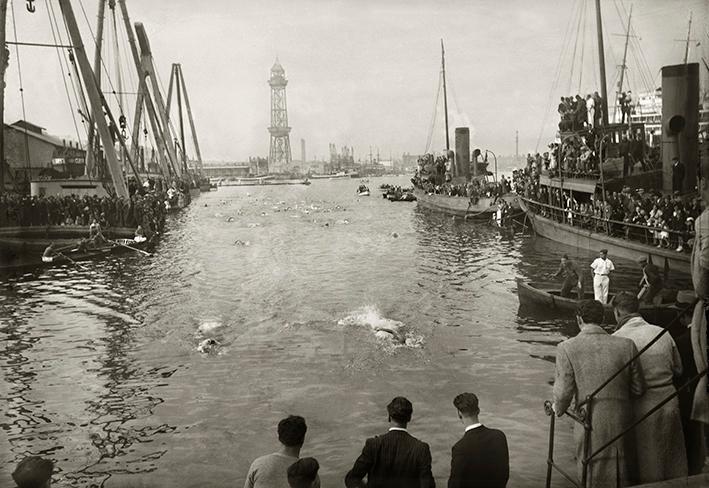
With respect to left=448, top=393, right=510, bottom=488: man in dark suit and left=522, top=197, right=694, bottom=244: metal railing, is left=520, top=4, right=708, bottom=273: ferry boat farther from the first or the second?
left=448, top=393, right=510, bottom=488: man in dark suit

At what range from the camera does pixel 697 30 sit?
704cm

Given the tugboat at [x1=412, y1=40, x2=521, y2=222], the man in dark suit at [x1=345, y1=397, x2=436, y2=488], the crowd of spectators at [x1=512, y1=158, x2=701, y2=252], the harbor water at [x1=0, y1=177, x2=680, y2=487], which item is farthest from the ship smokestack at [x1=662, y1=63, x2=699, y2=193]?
the man in dark suit at [x1=345, y1=397, x2=436, y2=488]

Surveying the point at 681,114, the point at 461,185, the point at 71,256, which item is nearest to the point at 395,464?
the point at 681,114

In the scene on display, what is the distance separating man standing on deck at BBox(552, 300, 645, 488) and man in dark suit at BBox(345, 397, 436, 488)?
3.82ft

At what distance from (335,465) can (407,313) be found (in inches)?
386

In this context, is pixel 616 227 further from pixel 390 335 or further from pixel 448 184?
pixel 448 184

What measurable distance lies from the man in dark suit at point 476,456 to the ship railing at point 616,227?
57.0ft

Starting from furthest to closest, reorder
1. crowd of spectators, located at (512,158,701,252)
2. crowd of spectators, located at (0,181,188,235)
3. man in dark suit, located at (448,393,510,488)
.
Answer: crowd of spectators, located at (0,181,188,235)
crowd of spectators, located at (512,158,701,252)
man in dark suit, located at (448,393,510,488)

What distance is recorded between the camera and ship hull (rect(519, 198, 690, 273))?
21531 mm

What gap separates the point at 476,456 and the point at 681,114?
Answer: 23387 millimetres

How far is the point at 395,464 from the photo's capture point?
4801 millimetres

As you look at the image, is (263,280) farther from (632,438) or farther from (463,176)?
(463,176)

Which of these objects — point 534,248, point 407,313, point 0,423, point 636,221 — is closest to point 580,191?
point 534,248

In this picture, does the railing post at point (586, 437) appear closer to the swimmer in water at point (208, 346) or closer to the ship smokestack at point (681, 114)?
the swimmer in water at point (208, 346)
